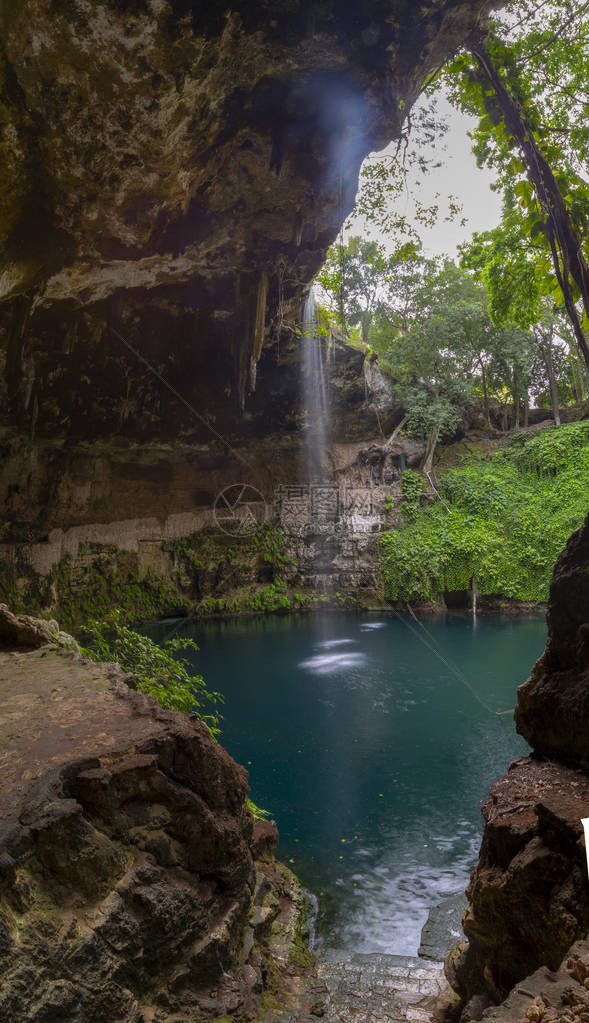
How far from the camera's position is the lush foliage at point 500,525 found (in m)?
13.8

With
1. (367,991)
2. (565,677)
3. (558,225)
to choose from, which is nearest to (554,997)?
(565,677)

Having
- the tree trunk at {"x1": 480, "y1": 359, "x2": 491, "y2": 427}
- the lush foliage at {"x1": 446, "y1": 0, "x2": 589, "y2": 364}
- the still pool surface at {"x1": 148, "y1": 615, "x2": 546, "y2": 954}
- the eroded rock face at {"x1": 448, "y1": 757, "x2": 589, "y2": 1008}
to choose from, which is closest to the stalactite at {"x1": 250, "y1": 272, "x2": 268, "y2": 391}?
the lush foliage at {"x1": 446, "y1": 0, "x2": 589, "y2": 364}

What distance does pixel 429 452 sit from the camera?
56.0 feet

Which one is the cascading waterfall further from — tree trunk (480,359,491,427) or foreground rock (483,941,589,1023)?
foreground rock (483,941,589,1023)

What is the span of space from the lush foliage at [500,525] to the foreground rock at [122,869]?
38.3 ft

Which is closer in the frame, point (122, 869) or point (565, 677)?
point (122, 869)

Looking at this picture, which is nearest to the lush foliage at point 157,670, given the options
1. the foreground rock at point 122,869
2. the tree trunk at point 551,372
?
the foreground rock at point 122,869

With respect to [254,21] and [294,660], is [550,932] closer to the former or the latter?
[254,21]

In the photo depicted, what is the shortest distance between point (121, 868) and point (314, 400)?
43.7 ft

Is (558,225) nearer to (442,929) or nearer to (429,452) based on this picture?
(442,929)

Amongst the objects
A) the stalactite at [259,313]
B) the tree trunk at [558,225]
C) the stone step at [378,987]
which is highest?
the stalactite at [259,313]

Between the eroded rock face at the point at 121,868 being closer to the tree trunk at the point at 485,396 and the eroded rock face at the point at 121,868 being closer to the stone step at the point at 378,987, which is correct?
the stone step at the point at 378,987

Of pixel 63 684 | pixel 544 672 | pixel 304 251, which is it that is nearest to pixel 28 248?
pixel 304 251

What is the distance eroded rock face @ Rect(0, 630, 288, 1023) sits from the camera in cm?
185
